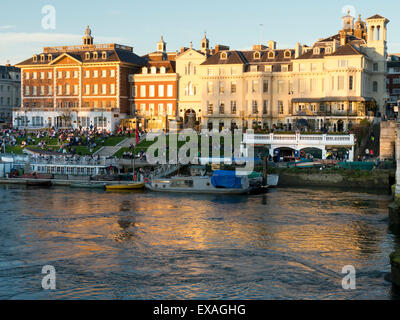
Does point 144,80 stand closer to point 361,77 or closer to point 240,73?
point 240,73

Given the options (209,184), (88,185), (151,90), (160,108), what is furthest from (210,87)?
(209,184)

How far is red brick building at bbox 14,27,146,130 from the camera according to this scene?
95.3 metres

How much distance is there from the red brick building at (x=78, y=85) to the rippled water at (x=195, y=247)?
1753 inches

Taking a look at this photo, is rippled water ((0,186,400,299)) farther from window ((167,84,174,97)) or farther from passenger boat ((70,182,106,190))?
window ((167,84,174,97))

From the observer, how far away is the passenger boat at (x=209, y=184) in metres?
57.0

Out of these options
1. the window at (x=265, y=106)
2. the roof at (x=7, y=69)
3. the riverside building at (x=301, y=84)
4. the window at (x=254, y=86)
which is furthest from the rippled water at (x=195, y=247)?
the roof at (x=7, y=69)

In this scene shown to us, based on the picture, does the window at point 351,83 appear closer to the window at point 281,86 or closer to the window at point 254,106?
the window at point 281,86

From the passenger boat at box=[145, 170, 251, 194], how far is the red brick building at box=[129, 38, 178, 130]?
35.7 metres

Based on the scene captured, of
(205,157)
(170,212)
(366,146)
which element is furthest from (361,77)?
(170,212)

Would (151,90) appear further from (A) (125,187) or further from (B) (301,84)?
(A) (125,187)

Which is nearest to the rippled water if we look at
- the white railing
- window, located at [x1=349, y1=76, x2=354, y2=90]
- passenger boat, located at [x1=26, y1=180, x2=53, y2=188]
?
passenger boat, located at [x1=26, y1=180, x2=53, y2=188]

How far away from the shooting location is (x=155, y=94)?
95.6 m

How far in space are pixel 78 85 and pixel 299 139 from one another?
143 ft

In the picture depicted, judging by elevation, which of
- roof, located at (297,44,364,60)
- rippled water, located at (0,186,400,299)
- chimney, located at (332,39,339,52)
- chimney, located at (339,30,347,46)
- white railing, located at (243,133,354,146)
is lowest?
rippled water, located at (0,186,400,299)
